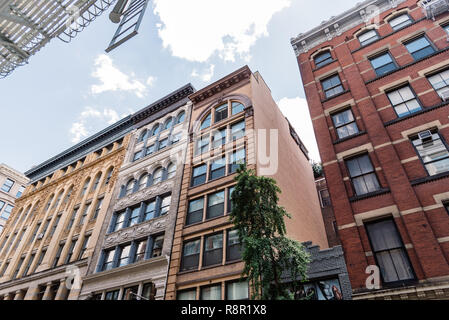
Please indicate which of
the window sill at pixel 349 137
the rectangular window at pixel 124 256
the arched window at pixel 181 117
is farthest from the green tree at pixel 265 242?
the arched window at pixel 181 117

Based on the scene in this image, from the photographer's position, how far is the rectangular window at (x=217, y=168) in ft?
66.9

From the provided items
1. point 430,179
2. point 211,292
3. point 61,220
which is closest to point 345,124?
point 430,179

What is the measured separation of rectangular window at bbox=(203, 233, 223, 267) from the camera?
55.1 feet

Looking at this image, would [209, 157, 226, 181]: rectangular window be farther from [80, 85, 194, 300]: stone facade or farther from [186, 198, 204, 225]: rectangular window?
[80, 85, 194, 300]: stone facade

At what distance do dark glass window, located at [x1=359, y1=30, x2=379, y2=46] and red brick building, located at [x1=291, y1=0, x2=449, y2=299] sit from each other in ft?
0.21

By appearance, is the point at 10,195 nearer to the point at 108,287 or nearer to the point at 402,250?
the point at 108,287

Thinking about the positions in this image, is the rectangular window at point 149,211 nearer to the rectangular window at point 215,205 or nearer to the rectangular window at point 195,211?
the rectangular window at point 195,211

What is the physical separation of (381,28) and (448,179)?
11.2 meters

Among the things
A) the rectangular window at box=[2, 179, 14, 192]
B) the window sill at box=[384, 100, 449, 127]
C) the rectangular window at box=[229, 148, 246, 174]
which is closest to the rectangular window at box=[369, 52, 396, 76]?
the window sill at box=[384, 100, 449, 127]

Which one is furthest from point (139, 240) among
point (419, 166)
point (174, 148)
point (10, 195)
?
point (10, 195)

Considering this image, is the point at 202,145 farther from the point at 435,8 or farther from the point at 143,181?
the point at 435,8

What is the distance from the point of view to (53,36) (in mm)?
15055

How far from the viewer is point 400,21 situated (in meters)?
17.7

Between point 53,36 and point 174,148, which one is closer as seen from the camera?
point 53,36
